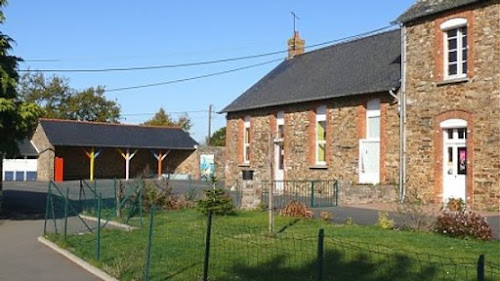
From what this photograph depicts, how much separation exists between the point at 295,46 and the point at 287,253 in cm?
2740

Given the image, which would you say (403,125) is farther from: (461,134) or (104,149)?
(104,149)

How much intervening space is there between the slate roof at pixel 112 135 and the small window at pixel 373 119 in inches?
1025

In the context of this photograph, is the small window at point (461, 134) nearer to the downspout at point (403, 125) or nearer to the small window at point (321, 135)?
the downspout at point (403, 125)

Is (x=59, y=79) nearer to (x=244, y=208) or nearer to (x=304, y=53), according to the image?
(x=304, y=53)

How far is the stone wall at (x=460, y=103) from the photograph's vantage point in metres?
19.9

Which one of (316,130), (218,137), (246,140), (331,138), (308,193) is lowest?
(308,193)

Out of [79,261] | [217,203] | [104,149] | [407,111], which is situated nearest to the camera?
[79,261]

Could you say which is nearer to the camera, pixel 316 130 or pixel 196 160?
pixel 316 130

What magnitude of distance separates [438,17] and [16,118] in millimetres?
14375

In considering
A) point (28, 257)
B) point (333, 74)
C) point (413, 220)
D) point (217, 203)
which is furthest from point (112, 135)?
point (28, 257)

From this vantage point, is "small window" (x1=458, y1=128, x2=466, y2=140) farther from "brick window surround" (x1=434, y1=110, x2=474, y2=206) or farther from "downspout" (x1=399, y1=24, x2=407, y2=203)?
"downspout" (x1=399, y1=24, x2=407, y2=203)

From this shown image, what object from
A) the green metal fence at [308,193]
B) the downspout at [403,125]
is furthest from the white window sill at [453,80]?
the green metal fence at [308,193]

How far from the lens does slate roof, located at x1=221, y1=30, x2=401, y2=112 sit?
25.8 m

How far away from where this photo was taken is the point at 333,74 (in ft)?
96.7
